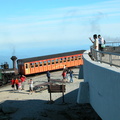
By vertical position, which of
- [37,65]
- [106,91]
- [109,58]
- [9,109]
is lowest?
[37,65]

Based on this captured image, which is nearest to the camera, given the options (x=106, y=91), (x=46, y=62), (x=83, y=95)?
(x=106, y=91)

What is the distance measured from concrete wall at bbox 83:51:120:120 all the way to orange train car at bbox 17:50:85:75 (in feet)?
91.5

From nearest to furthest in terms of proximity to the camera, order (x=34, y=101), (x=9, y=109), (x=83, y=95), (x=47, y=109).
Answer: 1. (x=83, y=95)
2. (x=47, y=109)
3. (x=9, y=109)
4. (x=34, y=101)

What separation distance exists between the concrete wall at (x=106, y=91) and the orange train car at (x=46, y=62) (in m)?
27.9

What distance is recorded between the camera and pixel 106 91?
762 cm

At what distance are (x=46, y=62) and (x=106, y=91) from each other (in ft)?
102

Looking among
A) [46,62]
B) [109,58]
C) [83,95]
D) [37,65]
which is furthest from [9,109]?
[46,62]

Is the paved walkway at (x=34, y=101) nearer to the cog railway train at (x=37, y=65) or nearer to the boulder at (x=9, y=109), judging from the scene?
the boulder at (x=9, y=109)

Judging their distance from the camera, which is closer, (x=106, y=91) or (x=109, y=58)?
(x=106, y=91)

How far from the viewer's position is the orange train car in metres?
37.1

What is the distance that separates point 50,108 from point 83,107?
2.17m

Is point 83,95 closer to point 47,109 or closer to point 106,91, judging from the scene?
point 106,91

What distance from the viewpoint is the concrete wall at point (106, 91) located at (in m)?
6.69

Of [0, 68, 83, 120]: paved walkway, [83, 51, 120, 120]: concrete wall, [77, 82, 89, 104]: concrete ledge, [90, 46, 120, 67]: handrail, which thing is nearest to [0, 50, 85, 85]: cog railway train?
[0, 68, 83, 120]: paved walkway
